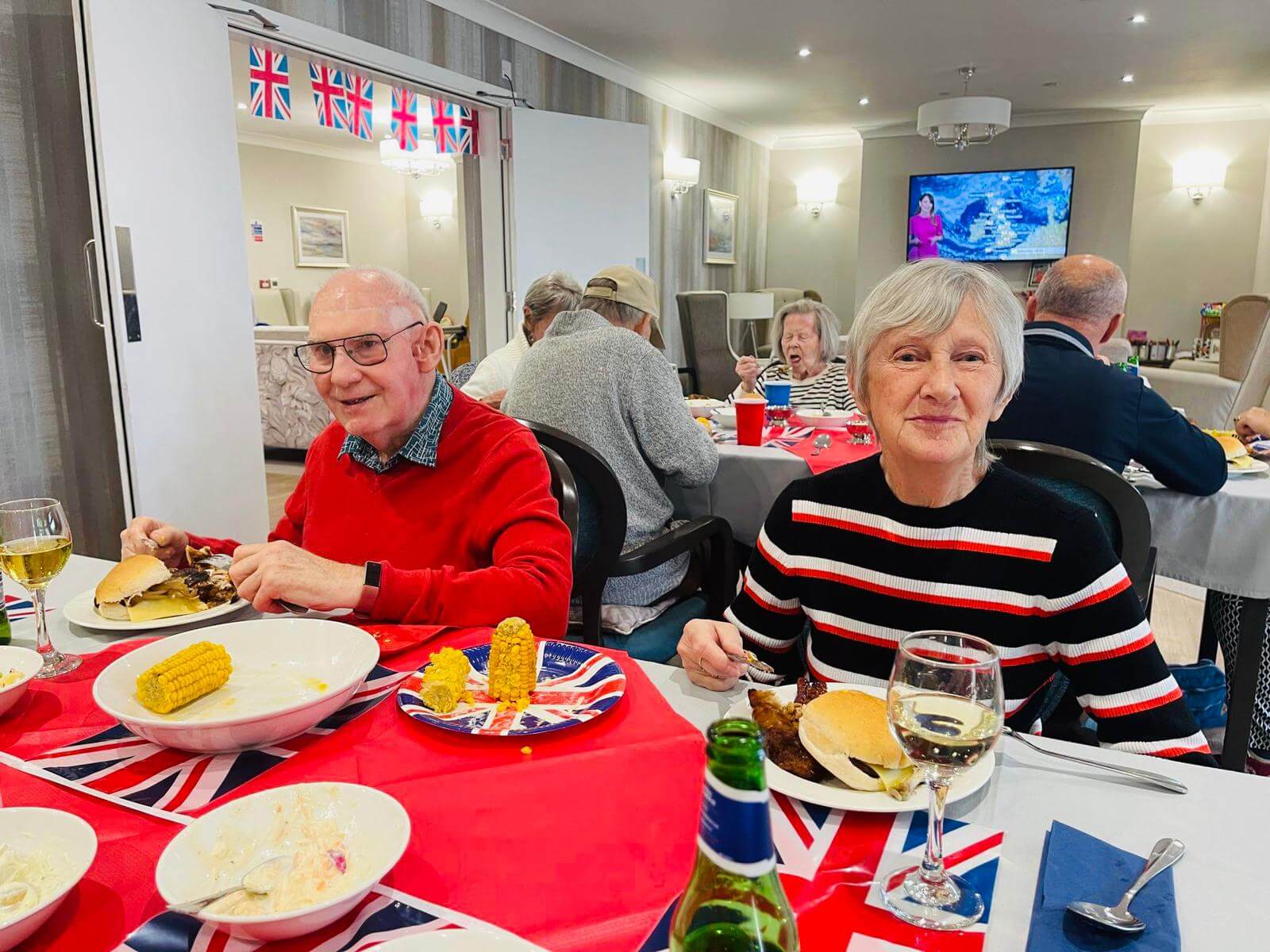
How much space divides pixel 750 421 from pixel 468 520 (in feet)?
4.54

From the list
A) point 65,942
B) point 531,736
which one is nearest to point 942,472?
point 531,736

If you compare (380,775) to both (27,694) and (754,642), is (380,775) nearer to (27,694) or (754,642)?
(27,694)

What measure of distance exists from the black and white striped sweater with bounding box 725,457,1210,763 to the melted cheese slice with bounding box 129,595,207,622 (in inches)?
30.9

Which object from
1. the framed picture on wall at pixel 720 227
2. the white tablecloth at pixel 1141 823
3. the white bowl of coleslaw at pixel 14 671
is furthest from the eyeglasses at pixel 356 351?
the framed picture on wall at pixel 720 227

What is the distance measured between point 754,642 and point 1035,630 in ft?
1.21

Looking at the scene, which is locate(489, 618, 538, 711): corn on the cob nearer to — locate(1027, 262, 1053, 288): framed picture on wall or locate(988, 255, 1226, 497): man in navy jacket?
locate(988, 255, 1226, 497): man in navy jacket

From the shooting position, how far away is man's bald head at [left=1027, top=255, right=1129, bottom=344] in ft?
7.62

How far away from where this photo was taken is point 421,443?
1463 millimetres

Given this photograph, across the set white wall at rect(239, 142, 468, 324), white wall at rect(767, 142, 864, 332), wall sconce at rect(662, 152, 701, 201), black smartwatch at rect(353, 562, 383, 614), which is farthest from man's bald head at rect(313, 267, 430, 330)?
white wall at rect(767, 142, 864, 332)

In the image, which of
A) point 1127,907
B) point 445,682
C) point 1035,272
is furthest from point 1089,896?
point 1035,272

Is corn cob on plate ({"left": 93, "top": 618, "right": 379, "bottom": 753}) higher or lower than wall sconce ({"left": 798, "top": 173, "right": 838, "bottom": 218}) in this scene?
lower

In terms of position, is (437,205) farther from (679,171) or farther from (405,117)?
(405,117)

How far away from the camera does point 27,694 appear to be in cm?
98

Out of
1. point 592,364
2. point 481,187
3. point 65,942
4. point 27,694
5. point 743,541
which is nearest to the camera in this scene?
point 65,942
